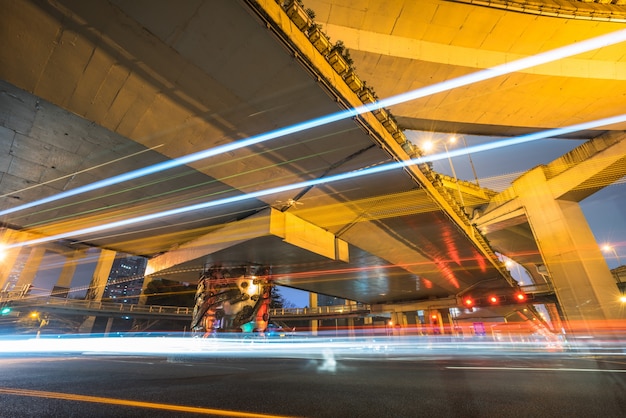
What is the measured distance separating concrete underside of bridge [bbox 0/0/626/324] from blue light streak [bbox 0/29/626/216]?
0.49 ft

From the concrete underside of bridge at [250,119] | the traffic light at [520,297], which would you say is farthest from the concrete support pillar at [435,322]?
the concrete underside of bridge at [250,119]

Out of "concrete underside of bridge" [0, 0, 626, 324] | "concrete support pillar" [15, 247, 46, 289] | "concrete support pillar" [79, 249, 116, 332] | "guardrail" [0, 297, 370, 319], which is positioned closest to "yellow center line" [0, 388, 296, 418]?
"concrete underside of bridge" [0, 0, 626, 324]

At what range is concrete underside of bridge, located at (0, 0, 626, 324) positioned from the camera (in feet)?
15.1

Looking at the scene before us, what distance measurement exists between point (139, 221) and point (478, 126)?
57.5 ft

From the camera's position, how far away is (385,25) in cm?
1127

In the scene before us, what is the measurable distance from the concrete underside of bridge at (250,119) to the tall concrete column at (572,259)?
3437 mm

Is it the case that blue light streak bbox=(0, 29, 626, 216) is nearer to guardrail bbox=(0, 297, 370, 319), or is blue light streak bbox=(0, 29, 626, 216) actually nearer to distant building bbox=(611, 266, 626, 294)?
guardrail bbox=(0, 297, 370, 319)

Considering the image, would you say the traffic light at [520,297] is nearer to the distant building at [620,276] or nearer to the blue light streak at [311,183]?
the blue light streak at [311,183]

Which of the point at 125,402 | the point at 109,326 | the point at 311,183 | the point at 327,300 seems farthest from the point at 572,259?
the point at 327,300

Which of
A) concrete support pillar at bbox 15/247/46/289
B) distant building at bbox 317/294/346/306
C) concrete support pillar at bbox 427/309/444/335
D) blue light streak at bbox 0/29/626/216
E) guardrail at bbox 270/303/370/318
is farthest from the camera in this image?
distant building at bbox 317/294/346/306

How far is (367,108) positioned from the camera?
6.68m

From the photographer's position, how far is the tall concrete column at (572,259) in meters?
13.9

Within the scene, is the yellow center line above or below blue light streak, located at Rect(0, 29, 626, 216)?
below

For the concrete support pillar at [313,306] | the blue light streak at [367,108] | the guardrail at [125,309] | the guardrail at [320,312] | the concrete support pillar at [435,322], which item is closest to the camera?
the blue light streak at [367,108]
